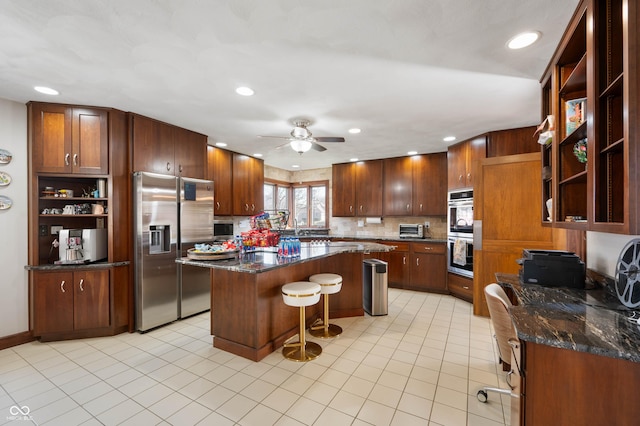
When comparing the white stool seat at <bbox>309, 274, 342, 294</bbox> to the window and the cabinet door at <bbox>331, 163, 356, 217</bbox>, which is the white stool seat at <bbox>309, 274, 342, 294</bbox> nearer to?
the cabinet door at <bbox>331, 163, 356, 217</bbox>

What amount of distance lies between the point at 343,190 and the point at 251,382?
4.48 meters

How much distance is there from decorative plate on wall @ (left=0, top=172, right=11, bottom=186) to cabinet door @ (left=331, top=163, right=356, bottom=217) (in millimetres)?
4923

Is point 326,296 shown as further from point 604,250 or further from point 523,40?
point 523,40

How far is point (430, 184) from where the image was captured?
17.0 ft

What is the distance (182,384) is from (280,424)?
956 mm

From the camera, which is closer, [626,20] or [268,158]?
[626,20]

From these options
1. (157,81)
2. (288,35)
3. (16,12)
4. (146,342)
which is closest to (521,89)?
(288,35)

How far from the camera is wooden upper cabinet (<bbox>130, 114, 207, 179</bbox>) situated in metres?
3.32

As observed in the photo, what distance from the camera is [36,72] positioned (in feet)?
7.54

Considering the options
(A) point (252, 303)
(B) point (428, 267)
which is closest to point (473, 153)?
(B) point (428, 267)

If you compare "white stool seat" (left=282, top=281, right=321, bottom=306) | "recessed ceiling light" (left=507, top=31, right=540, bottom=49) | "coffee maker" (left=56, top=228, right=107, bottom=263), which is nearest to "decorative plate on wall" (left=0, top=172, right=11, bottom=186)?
"coffee maker" (left=56, top=228, right=107, bottom=263)

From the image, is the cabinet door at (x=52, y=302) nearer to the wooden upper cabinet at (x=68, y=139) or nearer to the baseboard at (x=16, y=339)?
the baseboard at (x=16, y=339)

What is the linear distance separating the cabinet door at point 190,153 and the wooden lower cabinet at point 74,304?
154 centimetres

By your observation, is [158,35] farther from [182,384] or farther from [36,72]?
[182,384]
